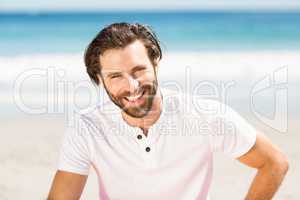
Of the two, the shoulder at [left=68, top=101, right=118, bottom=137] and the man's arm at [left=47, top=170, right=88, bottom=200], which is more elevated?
the shoulder at [left=68, top=101, right=118, bottom=137]

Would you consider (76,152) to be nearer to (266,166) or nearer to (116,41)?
(116,41)

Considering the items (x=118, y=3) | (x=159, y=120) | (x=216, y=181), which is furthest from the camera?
(x=118, y=3)

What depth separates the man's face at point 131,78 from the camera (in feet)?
4.06

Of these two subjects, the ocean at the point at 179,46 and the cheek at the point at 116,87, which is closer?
the cheek at the point at 116,87

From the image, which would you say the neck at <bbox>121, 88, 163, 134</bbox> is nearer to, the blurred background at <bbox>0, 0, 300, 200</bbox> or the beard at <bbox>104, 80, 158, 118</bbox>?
the beard at <bbox>104, 80, 158, 118</bbox>

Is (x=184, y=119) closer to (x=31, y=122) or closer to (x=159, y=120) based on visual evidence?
(x=159, y=120)

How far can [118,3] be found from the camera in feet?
5.82

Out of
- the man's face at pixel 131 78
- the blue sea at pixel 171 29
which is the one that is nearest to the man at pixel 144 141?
the man's face at pixel 131 78

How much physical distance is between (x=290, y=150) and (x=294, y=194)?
145 millimetres

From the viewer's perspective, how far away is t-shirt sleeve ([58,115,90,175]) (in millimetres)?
1236

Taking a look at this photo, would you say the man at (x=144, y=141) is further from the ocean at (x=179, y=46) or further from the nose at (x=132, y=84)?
the ocean at (x=179, y=46)

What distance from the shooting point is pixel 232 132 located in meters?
1.21

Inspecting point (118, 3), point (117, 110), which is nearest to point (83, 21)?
point (118, 3)

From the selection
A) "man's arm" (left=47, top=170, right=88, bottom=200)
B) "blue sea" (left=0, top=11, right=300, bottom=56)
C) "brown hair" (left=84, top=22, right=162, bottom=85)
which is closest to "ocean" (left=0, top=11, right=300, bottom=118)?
"blue sea" (left=0, top=11, right=300, bottom=56)
